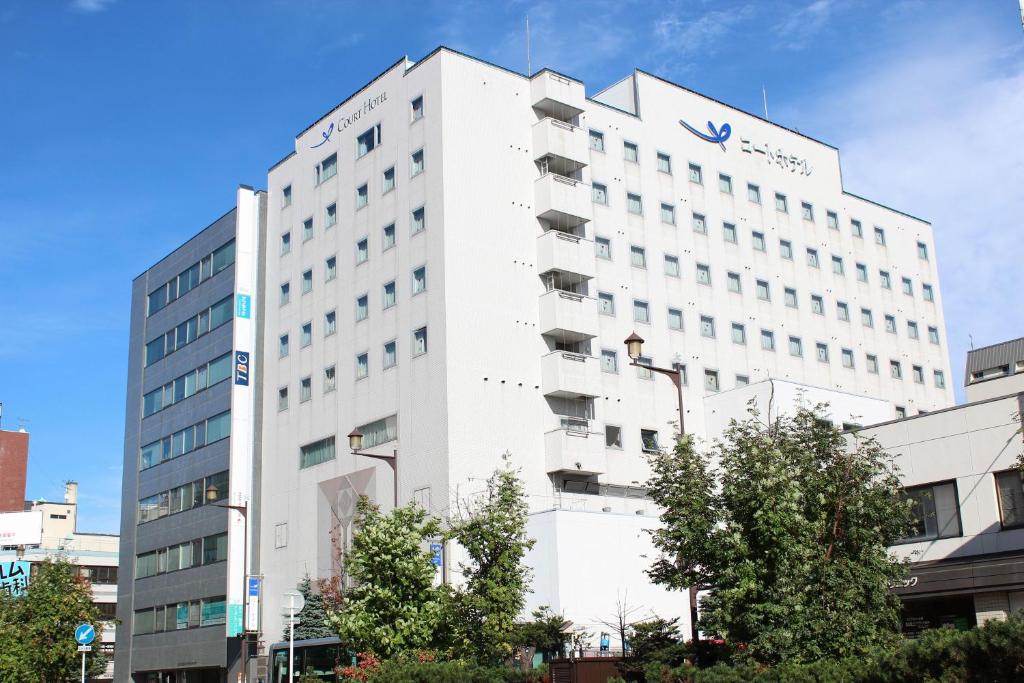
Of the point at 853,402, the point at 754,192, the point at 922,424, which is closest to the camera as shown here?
the point at 922,424

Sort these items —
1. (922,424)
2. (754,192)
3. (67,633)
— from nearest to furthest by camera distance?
(922,424), (67,633), (754,192)

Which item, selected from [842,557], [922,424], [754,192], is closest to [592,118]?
[754,192]

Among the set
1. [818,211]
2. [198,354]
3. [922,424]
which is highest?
[818,211]

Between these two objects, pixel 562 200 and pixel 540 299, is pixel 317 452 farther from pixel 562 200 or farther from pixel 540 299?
pixel 562 200

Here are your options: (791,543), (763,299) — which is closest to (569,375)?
(763,299)

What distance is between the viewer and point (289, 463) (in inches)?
2522

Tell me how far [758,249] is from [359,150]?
79.0 ft

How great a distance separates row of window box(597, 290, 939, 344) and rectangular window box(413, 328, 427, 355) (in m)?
9.78

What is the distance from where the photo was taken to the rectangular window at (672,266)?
209 feet

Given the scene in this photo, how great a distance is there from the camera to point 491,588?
3278cm

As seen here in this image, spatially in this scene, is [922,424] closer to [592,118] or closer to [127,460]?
[592,118]

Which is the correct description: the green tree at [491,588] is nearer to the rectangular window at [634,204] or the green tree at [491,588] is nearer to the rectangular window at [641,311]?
the rectangular window at [641,311]

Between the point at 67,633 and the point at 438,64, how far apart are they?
3325cm

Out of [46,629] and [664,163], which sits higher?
[664,163]
